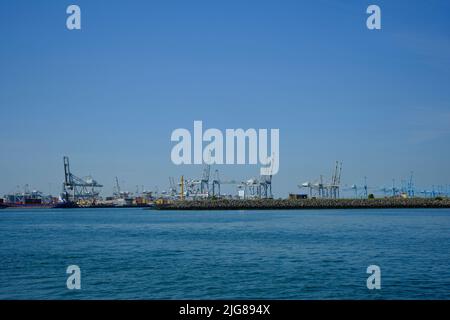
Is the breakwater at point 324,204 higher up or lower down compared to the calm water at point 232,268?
lower down

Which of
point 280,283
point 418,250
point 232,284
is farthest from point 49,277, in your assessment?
point 418,250

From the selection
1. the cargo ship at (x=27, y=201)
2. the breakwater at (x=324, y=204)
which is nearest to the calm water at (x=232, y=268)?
the breakwater at (x=324, y=204)

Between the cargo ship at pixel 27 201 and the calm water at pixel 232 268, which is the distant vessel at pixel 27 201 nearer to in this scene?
the cargo ship at pixel 27 201

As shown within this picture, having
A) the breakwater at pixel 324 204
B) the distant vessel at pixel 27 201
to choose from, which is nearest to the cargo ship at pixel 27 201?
the distant vessel at pixel 27 201

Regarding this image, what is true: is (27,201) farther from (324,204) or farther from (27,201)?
(324,204)

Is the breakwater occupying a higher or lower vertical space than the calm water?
lower

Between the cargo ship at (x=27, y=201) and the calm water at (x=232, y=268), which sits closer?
the calm water at (x=232, y=268)

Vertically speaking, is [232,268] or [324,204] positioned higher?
[232,268]

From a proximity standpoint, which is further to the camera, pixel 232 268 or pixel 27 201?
pixel 27 201

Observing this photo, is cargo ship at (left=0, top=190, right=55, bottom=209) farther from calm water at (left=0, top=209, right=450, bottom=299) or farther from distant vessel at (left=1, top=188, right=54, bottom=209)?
calm water at (left=0, top=209, right=450, bottom=299)

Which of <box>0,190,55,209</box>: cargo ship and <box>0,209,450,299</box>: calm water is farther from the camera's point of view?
<box>0,190,55,209</box>: cargo ship

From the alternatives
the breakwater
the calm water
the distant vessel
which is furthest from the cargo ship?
the calm water

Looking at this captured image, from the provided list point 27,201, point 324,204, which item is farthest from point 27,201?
point 324,204
